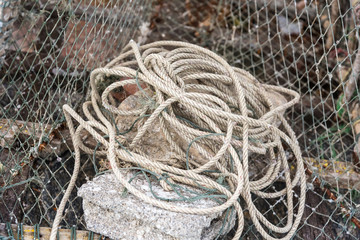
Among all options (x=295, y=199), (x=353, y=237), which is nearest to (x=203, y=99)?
(x=295, y=199)

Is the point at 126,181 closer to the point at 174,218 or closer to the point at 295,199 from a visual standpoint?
the point at 174,218

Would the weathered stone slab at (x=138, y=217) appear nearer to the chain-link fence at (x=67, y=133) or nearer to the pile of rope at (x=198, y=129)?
the pile of rope at (x=198, y=129)

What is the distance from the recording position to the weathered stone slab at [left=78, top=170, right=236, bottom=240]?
1.65m

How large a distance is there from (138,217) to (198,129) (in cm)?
52

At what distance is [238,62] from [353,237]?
1.53 meters

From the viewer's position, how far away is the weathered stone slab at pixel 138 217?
1.65 meters

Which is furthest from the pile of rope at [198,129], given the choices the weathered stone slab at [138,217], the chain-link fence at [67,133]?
the chain-link fence at [67,133]

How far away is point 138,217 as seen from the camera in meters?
1.67

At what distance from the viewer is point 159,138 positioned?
6.81 ft

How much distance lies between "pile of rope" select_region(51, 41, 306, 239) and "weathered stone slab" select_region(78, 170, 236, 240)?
0.06 m

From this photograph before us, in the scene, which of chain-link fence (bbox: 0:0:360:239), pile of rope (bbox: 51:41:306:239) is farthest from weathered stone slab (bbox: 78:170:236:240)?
chain-link fence (bbox: 0:0:360:239)

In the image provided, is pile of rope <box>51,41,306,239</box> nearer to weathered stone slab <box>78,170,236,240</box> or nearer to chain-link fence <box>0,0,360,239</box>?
weathered stone slab <box>78,170,236,240</box>

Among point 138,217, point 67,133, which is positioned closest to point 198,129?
point 138,217

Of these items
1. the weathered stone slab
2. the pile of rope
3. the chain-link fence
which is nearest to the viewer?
the weathered stone slab
